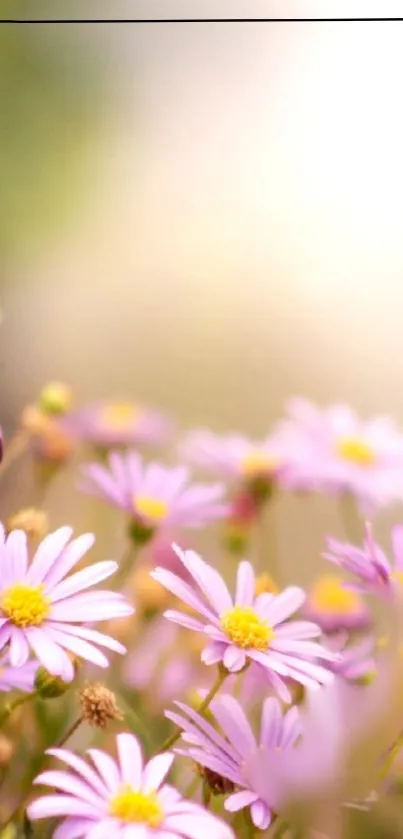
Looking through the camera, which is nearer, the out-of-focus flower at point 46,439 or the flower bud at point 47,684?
the flower bud at point 47,684

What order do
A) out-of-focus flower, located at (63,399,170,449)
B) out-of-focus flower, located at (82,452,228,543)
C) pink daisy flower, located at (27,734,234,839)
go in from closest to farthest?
pink daisy flower, located at (27,734,234,839) → out-of-focus flower, located at (82,452,228,543) → out-of-focus flower, located at (63,399,170,449)

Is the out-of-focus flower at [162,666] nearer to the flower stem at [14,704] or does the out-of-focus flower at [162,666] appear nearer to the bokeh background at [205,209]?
the flower stem at [14,704]

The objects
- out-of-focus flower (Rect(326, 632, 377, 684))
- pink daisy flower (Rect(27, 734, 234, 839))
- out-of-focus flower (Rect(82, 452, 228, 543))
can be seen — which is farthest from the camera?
out-of-focus flower (Rect(82, 452, 228, 543))

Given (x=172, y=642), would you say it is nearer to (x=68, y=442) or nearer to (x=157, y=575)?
(x=157, y=575)

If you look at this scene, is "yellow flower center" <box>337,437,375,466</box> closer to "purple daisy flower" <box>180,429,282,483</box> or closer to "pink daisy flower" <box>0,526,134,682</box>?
"purple daisy flower" <box>180,429,282,483</box>

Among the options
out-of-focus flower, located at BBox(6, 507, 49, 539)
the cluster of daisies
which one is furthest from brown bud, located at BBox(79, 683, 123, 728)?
out-of-focus flower, located at BBox(6, 507, 49, 539)

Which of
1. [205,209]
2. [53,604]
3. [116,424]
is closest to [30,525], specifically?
[53,604]

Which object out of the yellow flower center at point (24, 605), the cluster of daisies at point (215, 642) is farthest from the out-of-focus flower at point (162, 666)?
the yellow flower center at point (24, 605)
